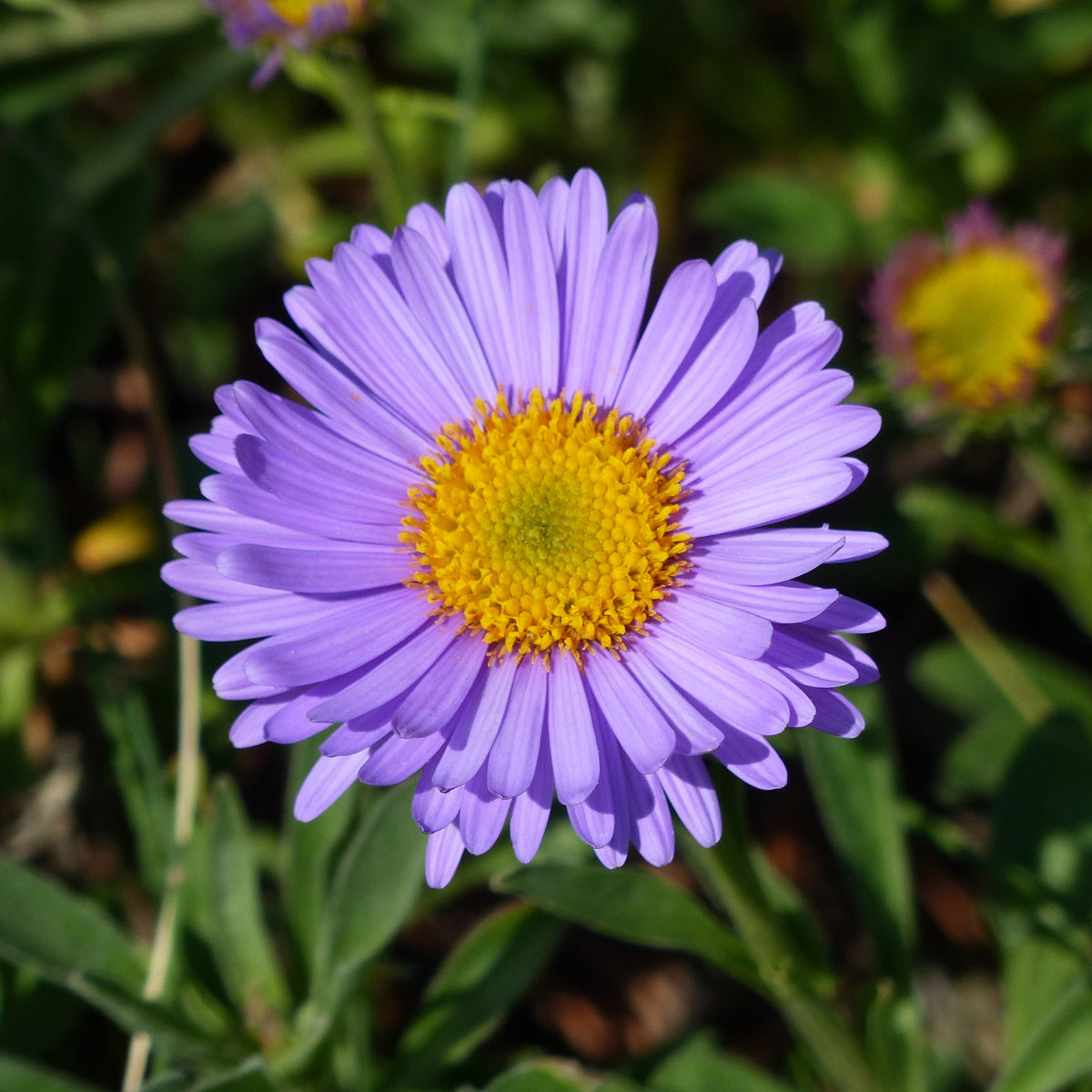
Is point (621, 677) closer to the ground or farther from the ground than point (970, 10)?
closer to the ground

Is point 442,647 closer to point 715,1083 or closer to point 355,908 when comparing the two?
point 355,908

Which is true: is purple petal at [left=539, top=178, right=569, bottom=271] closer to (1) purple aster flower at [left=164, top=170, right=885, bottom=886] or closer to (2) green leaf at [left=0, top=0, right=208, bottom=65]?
(1) purple aster flower at [left=164, top=170, right=885, bottom=886]

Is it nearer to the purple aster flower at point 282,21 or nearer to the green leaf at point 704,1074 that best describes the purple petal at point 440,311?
the purple aster flower at point 282,21

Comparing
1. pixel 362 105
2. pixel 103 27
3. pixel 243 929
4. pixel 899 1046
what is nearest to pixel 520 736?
pixel 243 929

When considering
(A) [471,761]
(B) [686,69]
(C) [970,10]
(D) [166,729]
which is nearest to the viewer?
(A) [471,761]

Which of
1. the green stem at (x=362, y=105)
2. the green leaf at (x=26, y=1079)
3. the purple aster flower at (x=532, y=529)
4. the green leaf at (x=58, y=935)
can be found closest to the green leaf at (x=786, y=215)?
the green stem at (x=362, y=105)

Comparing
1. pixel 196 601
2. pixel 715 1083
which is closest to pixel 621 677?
pixel 715 1083

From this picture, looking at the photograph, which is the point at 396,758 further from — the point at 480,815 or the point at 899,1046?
the point at 899,1046

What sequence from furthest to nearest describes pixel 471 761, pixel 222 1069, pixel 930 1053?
1. pixel 930 1053
2. pixel 222 1069
3. pixel 471 761
